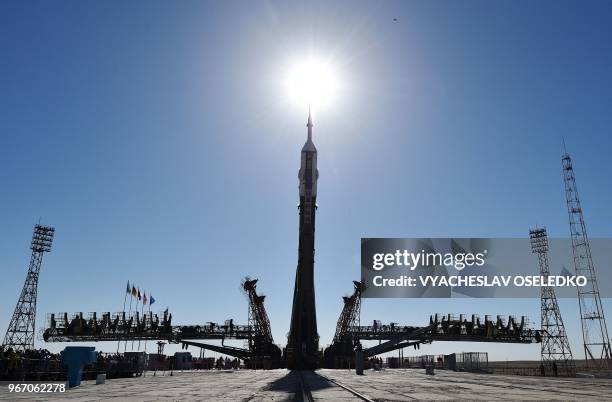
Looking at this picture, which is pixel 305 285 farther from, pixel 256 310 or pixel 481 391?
Answer: pixel 481 391

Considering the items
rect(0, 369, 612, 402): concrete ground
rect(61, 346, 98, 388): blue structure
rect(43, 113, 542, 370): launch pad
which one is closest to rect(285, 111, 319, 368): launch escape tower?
rect(43, 113, 542, 370): launch pad

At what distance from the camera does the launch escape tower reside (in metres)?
69.5

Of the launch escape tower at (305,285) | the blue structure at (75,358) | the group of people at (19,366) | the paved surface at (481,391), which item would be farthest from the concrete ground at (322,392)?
the launch escape tower at (305,285)

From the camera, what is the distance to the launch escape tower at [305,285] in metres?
69.5

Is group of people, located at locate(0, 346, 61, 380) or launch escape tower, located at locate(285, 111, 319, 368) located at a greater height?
launch escape tower, located at locate(285, 111, 319, 368)

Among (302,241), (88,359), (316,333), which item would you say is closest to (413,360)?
(316,333)

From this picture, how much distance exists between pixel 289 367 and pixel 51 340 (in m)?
53.2

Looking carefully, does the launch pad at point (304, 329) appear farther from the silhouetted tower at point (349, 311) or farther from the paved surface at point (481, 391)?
the paved surface at point (481, 391)

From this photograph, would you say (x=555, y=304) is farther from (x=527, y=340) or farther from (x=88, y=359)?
(x=88, y=359)

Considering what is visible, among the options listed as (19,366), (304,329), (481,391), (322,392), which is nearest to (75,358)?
(19,366)

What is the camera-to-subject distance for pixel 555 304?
87812mm

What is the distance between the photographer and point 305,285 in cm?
7250

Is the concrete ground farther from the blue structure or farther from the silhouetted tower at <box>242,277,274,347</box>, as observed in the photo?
the silhouetted tower at <box>242,277,274,347</box>

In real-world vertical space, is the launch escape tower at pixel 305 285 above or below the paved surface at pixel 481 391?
above
